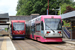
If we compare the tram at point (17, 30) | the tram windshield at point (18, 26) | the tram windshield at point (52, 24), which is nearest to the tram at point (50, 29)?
the tram windshield at point (52, 24)

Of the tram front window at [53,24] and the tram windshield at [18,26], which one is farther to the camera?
the tram windshield at [18,26]

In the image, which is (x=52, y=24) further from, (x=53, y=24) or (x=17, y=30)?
(x=17, y=30)

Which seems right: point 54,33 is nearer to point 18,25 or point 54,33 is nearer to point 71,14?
point 71,14

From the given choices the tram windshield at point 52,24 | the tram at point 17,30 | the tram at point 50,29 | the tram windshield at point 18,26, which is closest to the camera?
the tram at point 50,29

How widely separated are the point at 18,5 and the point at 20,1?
12.5 ft

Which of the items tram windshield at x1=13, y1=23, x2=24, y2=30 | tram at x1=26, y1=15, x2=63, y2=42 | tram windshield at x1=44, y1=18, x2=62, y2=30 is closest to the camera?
tram at x1=26, y1=15, x2=63, y2=42

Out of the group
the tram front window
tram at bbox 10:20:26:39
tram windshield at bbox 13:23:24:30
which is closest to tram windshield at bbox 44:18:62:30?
the tram front window

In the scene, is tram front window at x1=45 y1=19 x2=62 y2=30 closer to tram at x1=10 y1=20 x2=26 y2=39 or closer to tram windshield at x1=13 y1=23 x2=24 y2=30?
tram at x1=10 y1=20 x2=26 y2=39

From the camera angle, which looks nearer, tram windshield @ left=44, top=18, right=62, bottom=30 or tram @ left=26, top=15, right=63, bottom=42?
tram @ left=26, top=15, right=63, bottom=42

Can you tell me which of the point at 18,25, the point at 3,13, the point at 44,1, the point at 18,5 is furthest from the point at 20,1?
the point at 3,13

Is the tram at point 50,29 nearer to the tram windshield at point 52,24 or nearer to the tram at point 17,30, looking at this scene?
the tram windshield at point 52,24

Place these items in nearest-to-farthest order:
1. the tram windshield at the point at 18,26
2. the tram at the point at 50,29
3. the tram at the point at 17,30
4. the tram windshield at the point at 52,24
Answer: the tram at the point at 50,29
the tram windshield at the point at 52,24
the tram at the point at 17,30
the tram windshield at the point at 18,26

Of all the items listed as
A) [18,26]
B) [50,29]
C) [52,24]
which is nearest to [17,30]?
[18,26]

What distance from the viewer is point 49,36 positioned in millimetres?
21391
